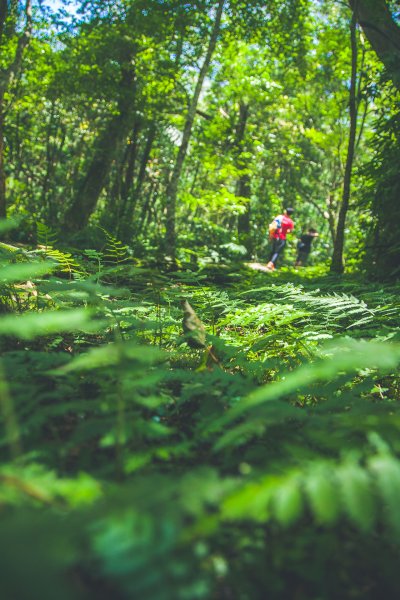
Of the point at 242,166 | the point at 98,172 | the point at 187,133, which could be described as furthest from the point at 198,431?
the point at 242,166

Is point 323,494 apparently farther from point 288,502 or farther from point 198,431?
point 198,431

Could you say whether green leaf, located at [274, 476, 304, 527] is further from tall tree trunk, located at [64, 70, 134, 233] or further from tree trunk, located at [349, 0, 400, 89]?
tall tree trunk, located at [64, 70, 134, 233]

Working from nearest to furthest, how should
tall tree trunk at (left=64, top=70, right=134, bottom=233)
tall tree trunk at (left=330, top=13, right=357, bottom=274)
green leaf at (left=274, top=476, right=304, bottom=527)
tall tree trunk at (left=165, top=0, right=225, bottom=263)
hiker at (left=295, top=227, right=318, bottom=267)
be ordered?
green leaf at (left=274, top=476, right=304, bottom=527) < tall tree trunk at (left=330, top=13, right=357, bottom=274) < tall tree trunk at (left=165, top=0, right=225, bottom=263) < tall tree trunk at (left=64, top=70, right=134, bottom=233) < hiker at (left=295, top=227, right=318, bottom=267)

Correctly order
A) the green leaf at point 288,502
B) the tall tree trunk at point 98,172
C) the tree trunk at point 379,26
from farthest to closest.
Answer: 1. the tall tree trunk at point 98,172
2. the tree trunk at point 379,26
3. the green leaf at point 288,502

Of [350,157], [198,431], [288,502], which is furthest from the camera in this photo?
[350,157]

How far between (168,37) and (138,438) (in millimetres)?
12533

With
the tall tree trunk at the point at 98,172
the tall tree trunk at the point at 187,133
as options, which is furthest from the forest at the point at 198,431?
the tall tree trunk at the point at 98,172

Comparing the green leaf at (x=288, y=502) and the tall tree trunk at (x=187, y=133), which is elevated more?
the tall tree trunk at (x=187, y=133)

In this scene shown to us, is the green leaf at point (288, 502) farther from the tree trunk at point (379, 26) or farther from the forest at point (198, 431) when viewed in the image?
the tree trunk at point (379, 26)

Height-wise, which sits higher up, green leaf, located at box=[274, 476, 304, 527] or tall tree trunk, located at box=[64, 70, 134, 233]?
tall tree trunk, located at box=[64, 70, 134, 233]

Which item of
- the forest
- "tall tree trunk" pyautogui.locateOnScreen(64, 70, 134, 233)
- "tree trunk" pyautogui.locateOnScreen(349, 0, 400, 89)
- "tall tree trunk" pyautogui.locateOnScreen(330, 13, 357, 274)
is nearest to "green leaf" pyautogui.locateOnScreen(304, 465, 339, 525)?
the forest

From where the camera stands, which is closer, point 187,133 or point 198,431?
point 198,431

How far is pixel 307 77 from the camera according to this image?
14.3 m

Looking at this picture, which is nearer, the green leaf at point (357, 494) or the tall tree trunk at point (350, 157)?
the green leaf at point (357, 494)
